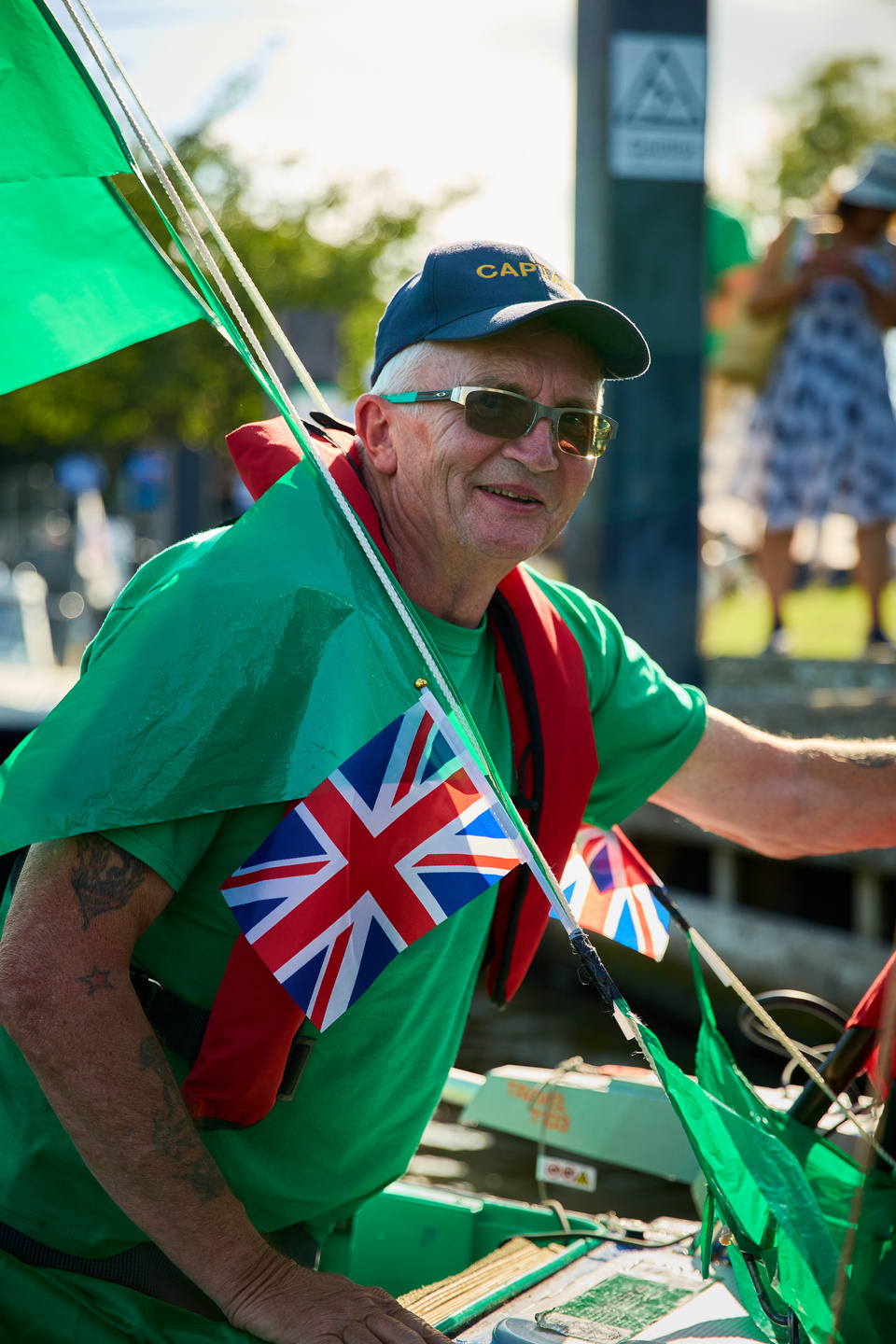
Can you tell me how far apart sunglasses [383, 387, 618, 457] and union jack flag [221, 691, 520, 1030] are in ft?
1.50

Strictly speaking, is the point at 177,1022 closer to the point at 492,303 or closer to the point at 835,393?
the point at 492,303

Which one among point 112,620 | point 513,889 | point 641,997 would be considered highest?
point 112,620

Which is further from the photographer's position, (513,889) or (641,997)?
(641,997)

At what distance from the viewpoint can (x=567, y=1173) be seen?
114 inches

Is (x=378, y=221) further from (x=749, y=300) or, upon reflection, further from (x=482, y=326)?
(x=482, y=326)

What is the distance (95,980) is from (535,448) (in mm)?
1035

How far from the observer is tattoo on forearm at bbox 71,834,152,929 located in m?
1.64

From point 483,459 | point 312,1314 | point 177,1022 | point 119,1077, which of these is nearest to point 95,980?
point 119,1077

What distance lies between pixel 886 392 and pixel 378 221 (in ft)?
36.8

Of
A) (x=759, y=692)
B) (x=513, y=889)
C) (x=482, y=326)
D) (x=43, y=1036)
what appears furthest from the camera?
(x=759, y=692)

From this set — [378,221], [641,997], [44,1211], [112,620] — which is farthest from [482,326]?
[378,221]

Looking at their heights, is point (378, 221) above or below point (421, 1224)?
above

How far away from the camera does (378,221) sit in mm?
16672

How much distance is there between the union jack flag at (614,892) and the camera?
2518 mm
